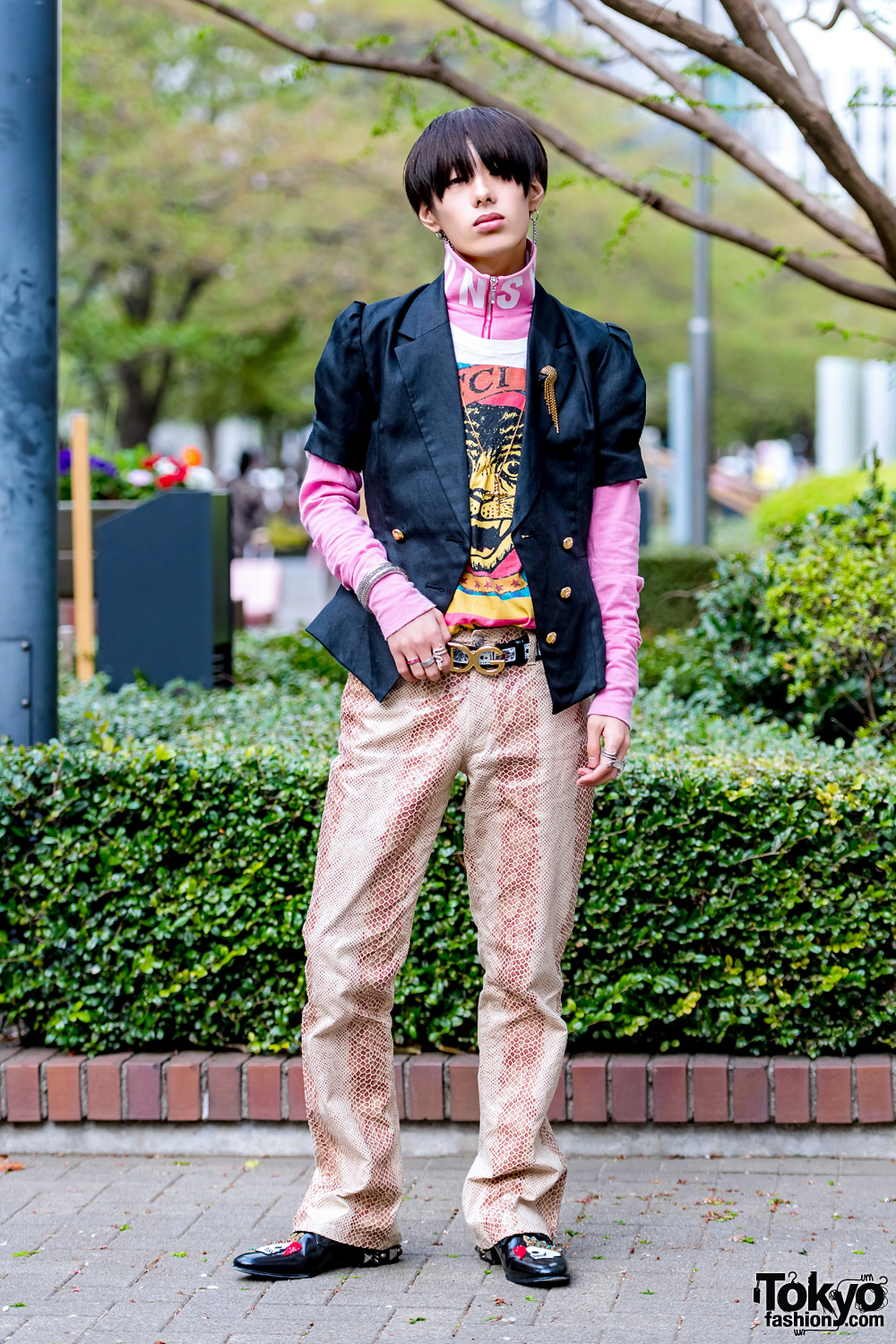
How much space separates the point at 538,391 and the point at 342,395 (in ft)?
1.19

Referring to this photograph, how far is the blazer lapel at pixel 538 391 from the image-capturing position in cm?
281

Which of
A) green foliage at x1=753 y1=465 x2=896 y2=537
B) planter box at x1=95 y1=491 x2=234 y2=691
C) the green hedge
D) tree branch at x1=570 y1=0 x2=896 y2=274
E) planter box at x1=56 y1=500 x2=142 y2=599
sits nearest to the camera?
the green hedge

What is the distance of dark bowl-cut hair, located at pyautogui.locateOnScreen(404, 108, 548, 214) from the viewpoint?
2.70 meters

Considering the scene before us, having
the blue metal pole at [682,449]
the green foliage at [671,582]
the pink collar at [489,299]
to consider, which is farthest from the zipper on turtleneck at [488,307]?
the blue metal pole at [682,449]

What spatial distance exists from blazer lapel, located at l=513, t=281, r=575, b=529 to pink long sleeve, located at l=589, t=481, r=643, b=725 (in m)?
0.17

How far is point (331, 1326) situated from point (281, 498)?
38.2 meters

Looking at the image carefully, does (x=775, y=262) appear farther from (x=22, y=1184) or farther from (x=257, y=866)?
(x=22, y=1184)

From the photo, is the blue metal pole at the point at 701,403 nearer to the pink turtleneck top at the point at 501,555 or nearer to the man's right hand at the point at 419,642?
the pink turtleneck top at the point at 501,555

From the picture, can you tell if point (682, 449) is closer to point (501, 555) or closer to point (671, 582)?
point (671, 582)

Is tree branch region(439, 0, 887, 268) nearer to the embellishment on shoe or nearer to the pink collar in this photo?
the pink collar

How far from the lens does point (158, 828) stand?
373cm

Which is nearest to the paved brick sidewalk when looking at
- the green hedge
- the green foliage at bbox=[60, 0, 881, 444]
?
the green hedge

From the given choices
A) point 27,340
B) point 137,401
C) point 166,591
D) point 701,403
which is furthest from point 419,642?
point 137,401

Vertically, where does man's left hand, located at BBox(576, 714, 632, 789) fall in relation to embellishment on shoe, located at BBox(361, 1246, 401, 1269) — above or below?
above
